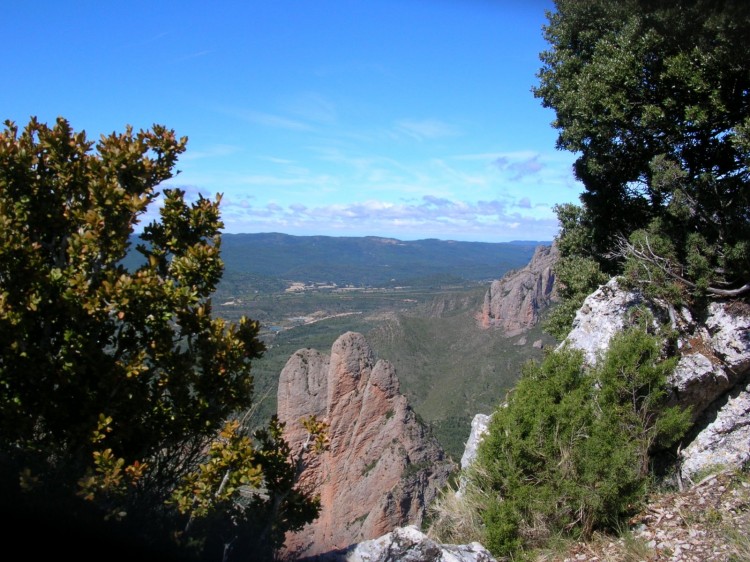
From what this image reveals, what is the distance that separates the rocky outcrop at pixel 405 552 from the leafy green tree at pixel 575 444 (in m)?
0.89

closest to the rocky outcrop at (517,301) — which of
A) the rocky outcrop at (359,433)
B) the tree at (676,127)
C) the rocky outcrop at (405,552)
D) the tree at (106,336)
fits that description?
the rocky outcrop at (359,433)

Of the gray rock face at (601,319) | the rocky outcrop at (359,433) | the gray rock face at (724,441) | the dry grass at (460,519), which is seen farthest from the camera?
the rocky outcrop at (359,433)

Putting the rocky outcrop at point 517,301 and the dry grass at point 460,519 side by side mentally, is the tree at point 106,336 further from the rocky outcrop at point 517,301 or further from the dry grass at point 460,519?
the rocky outcrop at point 517,301

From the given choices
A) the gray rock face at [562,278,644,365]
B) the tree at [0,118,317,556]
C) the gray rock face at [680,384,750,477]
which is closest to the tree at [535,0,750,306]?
the gray rock face at [562,278,644,365]

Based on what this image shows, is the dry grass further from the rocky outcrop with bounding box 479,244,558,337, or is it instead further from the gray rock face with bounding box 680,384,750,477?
the rocky outcrop with bounding box 479,244,558,337

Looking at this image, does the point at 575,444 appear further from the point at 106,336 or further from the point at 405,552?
the point at 106,336

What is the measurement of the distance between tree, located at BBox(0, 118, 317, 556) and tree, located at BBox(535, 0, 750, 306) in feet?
23.9

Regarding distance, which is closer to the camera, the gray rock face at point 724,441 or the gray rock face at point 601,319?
the gray rock face at point 724,441

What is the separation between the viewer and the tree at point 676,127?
8.41 meters

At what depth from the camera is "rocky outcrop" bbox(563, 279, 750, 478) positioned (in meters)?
7.98

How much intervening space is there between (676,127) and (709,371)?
166 inches

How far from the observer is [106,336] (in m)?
5.08

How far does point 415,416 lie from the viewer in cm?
3014

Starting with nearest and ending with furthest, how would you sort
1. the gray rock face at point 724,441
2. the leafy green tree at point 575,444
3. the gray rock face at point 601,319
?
1. the leafy green tree at point 575,444
2. the gray rock face at point 724,441
3. the gray rock face at point 601,319
